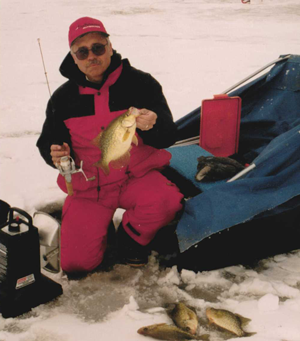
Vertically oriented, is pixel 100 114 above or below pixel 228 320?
above

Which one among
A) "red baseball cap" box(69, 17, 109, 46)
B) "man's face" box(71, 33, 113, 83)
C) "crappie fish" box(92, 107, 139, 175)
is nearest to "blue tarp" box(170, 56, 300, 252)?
"crappie fish" box(92, 107, 139, 175)

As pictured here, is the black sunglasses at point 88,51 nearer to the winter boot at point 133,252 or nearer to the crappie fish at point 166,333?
the winter boot at point 133,252

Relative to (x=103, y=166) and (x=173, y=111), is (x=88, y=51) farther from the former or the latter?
(x=173, y=111)

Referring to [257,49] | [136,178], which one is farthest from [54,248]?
[257,49]

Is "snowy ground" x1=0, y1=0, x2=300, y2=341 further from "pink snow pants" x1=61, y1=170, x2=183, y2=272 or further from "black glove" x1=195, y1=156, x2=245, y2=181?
"black glove" x1=195, y1=156, x2=245, y2=181

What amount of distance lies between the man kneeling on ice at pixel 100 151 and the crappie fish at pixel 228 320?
631mm

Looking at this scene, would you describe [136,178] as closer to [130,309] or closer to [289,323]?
[130,309]

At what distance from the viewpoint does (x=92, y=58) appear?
2.48 metres

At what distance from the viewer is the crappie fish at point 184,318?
6.82ft

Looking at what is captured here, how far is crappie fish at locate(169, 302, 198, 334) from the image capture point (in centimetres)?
208

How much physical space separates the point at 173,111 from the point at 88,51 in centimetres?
339

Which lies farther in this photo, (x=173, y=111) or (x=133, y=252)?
(x=173, y=111)

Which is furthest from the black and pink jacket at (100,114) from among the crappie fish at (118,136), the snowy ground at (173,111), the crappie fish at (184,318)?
the crappie fish at (184,318)

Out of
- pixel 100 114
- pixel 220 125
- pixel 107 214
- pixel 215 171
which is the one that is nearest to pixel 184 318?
pixel 107 214
